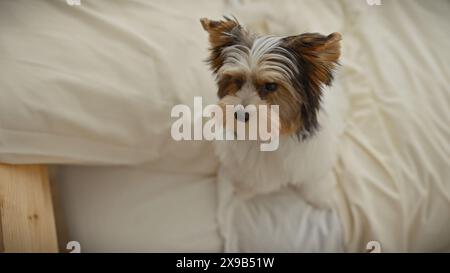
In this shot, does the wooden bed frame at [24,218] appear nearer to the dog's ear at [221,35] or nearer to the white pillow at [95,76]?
the white pillow at [95,76]

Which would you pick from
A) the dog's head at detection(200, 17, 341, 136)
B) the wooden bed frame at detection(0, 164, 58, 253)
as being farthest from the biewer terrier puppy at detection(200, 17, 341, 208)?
the wooden bed frame at detection(0, 164, 58, 253)

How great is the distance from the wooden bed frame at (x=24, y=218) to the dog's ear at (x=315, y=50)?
0.68 metres

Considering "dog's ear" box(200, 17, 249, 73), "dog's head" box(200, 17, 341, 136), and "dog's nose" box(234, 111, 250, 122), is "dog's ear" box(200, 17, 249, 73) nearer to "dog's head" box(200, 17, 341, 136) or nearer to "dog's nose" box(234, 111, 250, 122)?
"dog's head" box(200, 17, 341, 136)

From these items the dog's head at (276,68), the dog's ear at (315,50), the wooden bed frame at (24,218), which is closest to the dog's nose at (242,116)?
the dog's head at (276,68)

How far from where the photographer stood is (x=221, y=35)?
869mm

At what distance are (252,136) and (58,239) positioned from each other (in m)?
0.54

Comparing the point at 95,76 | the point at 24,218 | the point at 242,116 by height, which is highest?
the point at 95,76

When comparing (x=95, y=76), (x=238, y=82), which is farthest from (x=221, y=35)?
(x=95, y=76)

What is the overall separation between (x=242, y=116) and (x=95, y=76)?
368 millimetres

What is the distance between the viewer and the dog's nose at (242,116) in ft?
2.80

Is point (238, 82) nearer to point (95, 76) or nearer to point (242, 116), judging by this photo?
point (242, 116)

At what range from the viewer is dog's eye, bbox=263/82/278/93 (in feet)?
2.73

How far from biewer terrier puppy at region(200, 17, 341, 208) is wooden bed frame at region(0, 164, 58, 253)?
1.44 ft
